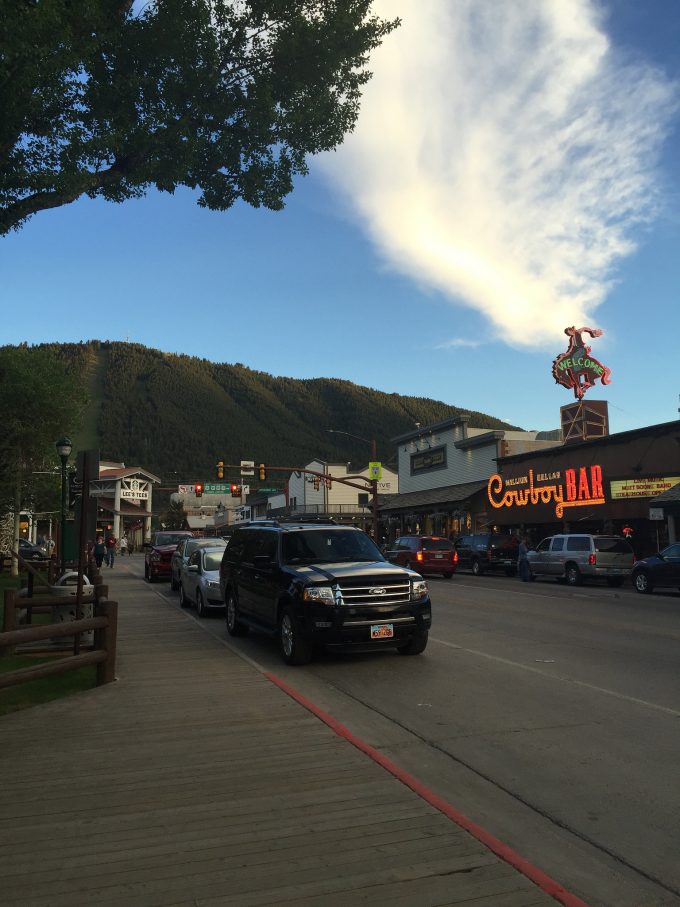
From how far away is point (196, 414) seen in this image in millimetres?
189250

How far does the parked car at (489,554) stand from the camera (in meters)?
32.9

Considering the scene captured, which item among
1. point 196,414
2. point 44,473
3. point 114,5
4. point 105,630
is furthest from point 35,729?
point 196,414

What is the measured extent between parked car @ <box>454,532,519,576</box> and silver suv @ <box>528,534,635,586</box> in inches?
207

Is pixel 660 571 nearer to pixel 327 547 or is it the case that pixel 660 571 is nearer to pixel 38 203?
pixel 327 547

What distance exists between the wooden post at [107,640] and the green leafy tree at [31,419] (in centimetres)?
1700

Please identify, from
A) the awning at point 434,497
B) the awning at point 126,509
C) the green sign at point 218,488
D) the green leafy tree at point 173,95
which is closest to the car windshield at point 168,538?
the green leafy tree at point 173,95

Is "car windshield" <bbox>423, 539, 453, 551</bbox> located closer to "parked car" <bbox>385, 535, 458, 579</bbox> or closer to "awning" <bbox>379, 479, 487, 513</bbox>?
"parked car" <bbox>385, 535, 458, 579</bbox>

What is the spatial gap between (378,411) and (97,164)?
181577 mm

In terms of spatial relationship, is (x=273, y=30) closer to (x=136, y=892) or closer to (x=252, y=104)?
(x=252, y=104)

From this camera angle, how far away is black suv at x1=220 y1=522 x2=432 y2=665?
9367 millimetres

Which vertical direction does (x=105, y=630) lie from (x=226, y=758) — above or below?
above

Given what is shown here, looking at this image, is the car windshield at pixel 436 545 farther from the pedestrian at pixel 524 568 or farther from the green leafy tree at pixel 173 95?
the green leafy tree at pixel 173 95

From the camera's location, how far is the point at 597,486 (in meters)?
34.6

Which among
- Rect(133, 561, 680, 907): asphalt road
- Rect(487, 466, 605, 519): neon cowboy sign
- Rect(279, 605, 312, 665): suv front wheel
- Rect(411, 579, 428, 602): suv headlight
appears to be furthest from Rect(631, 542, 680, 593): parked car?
Rect(279, 605, 312, 665): suv front wheel
